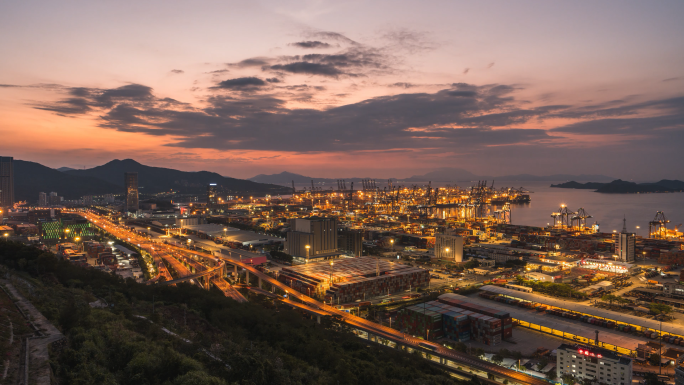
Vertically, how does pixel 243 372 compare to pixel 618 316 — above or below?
above

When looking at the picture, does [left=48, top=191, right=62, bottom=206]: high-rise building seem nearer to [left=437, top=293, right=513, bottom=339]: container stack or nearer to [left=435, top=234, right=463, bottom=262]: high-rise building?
[left=435, top=234, right=463, bottom=262]: high-rise building

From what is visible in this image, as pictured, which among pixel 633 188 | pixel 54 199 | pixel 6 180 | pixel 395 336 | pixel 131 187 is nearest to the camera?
pixel 395 336

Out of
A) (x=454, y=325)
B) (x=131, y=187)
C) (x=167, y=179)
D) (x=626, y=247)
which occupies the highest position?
(x=167, y=179)

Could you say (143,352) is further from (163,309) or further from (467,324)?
(467,324)

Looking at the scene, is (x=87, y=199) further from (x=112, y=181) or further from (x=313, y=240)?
(x=313, y=240)

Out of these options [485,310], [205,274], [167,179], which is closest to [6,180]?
[167,179]

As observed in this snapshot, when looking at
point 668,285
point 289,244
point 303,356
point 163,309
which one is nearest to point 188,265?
point 289,244

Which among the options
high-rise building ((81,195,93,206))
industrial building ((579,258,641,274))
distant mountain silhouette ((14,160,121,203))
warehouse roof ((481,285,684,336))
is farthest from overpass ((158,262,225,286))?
distant mountain silhouette ((14,160,121,203))

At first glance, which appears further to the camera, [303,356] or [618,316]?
[618,316]
